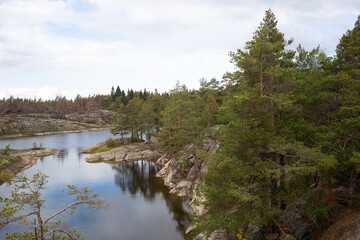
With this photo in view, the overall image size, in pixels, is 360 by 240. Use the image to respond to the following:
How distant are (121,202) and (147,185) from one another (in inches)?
305

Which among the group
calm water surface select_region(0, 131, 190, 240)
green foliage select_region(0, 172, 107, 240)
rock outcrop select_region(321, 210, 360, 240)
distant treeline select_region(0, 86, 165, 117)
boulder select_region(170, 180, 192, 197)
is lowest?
calm water surface select_region(0, 131, 190, 240)

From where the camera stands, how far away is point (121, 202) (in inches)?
1324

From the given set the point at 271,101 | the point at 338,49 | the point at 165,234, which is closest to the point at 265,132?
the point at 271,101

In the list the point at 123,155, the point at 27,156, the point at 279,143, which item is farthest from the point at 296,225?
the point at 27,156

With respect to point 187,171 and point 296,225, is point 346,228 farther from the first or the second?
point 187,171

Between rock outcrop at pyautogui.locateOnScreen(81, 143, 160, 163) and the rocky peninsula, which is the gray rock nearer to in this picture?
rock outcrop at pyautogui.locateOnScreen(81, 143, 160, 163)

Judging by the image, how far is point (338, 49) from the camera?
1872 centimetres

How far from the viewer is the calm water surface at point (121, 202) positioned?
84.0 feet

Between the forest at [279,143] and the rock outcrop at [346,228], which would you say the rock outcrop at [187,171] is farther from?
the rock outcrop at [346,228]

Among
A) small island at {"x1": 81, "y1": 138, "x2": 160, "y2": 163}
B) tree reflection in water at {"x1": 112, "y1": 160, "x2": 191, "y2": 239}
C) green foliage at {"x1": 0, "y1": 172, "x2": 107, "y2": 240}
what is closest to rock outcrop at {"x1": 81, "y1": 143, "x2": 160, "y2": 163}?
small island at {"x1": 81, "y1": 138, "x2": 160, "y2": 163}

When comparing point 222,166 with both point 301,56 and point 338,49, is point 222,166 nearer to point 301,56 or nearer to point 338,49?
point 338,49

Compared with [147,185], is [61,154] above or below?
above

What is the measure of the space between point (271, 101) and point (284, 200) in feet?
23.7

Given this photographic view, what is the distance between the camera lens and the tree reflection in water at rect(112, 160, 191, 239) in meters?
28.8
